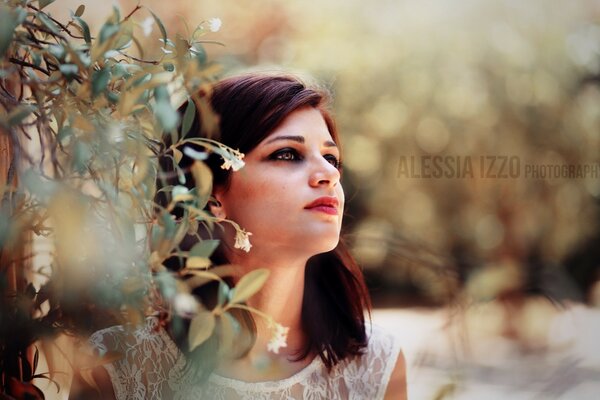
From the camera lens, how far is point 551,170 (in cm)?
441

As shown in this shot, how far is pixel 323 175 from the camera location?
1.25 meters

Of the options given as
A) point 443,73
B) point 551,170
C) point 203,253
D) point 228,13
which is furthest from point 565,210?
point 203,253

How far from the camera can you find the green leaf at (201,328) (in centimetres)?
75

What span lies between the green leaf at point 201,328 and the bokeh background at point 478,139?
3.10m

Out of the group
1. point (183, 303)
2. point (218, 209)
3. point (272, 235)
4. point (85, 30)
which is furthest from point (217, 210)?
point (183, 303)

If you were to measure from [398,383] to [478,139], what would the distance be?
291cm

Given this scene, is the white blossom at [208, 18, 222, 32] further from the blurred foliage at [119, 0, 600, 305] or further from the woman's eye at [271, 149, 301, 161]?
the blurred foliage at [119, 0, 600, 305]

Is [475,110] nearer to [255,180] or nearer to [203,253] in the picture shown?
[255,180]

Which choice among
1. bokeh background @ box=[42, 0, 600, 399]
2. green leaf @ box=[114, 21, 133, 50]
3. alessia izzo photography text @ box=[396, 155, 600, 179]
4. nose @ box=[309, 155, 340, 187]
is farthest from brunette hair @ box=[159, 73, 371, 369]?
alessia izzo photography text @ box=[396, 155, 600, 179]

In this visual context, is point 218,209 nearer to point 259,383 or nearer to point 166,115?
point 259,383

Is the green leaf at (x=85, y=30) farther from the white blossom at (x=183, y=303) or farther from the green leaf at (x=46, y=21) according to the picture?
the white blossom at (x=183, y=303)

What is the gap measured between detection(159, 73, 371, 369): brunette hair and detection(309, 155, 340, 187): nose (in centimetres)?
11

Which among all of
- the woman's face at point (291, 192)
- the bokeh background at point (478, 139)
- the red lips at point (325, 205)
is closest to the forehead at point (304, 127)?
the woman's face at point (291, 192)

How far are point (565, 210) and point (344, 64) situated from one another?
1528 millimetres
